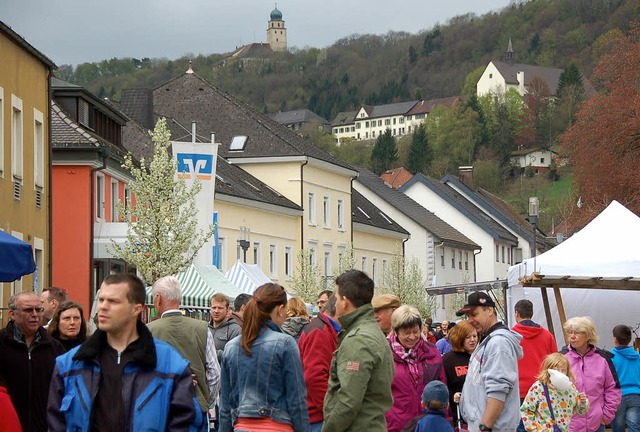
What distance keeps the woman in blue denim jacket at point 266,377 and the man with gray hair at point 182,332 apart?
733mm

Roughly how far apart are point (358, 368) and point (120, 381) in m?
2.34

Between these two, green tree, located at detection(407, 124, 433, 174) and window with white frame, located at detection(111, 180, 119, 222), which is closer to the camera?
window with white frame, located at detection(111, 180, 119, 222)

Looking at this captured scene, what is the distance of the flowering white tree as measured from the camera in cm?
3044

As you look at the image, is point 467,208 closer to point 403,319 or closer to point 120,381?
point 403,319

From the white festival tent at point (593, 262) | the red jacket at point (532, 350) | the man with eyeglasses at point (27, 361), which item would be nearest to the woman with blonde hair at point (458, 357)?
the red jacket at point (532, 350)

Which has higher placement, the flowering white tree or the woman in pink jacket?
the flowering white tree

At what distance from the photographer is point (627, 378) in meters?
15.2

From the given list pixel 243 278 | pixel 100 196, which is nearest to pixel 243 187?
pixel 100 196

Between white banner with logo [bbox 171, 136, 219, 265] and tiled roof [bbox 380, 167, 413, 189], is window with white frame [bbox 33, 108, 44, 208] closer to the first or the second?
white banner with logo [bbox 171, 136, 219, 265]

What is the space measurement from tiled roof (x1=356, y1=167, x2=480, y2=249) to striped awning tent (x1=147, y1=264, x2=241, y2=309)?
50.1 m

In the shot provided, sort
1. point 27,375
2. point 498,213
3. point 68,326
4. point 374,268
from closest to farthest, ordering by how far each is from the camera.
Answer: point 27,375 < point 68,326 < point 374,268 < point 498,213

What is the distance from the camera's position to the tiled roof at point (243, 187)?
53.6 meters

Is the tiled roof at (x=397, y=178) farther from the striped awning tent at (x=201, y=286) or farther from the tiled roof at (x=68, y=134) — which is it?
the striped awning tent at (x=201, y=286)

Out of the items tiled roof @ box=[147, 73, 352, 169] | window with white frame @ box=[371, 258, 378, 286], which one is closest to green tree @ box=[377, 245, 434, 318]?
window with white frame @ box=[371, 258, 378, 286]
